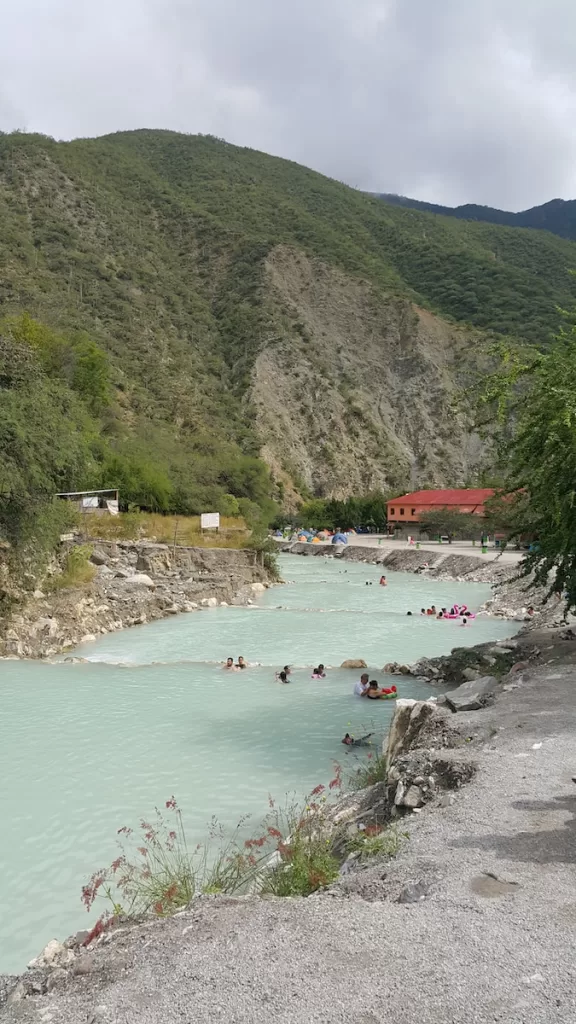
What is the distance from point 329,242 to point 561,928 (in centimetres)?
11266

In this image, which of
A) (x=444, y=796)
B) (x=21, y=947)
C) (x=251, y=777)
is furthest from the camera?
(x=251, y=777)

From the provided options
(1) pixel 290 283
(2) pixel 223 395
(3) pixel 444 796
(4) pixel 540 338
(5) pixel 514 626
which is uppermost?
(1) pixel 290 283

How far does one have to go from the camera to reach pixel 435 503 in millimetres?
67438

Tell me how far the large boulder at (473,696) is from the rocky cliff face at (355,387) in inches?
2585

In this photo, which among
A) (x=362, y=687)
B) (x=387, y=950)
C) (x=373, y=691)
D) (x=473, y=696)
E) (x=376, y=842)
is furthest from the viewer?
(x=362, y=687)

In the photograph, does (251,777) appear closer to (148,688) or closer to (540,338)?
(148,688)

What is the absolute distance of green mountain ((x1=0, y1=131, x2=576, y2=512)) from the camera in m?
51.5

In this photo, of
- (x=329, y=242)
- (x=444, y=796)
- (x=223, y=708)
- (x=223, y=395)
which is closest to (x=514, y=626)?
(x=223, y=708)

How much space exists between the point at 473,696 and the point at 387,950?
7.37 metres

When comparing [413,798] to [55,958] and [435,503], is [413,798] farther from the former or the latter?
[435,503]

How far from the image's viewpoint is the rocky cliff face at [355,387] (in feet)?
276

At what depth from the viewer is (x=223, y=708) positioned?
13406 millimetres

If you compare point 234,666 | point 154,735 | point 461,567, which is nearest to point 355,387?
point 461,567

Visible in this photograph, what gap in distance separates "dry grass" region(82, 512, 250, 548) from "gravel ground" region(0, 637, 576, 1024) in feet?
78.4
